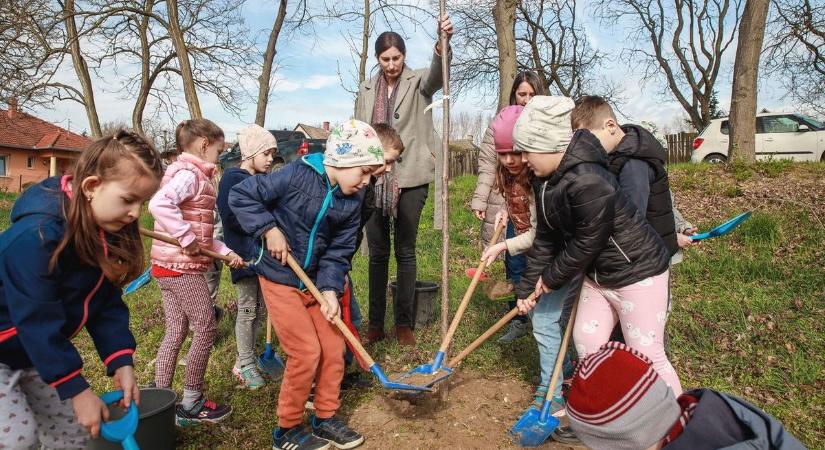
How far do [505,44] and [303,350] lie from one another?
7.38 meters

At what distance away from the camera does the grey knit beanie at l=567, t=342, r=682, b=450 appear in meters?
1.40

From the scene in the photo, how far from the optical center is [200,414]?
3.18 metres

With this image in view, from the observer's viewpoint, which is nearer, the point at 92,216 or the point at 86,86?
the point at 92,216

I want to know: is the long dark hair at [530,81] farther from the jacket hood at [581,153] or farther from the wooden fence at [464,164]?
the wooden fence at [464,164]

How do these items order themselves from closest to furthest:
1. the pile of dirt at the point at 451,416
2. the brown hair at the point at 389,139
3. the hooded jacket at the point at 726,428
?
1. the hooded jacket at the point at 726,428
2. the pile of dirt at the point at 451,416
3. the brown hair at the point at 389,139

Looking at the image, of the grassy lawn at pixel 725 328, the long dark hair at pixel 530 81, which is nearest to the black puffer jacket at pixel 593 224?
the grassy lawn at pixel 725 328

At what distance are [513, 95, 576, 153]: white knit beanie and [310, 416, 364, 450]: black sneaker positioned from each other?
5.51 feet

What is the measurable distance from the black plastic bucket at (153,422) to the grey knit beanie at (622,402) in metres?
2.02

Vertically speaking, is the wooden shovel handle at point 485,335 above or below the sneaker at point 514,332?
above

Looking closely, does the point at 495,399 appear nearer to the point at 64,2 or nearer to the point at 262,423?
the point at 262,423

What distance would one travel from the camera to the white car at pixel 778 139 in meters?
12.1

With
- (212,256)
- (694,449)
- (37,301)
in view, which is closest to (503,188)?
(212,256)

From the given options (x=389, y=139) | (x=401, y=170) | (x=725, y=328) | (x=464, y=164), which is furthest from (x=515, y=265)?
(x=464, y=164)

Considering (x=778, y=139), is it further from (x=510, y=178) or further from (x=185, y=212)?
(x=185, y=212)
